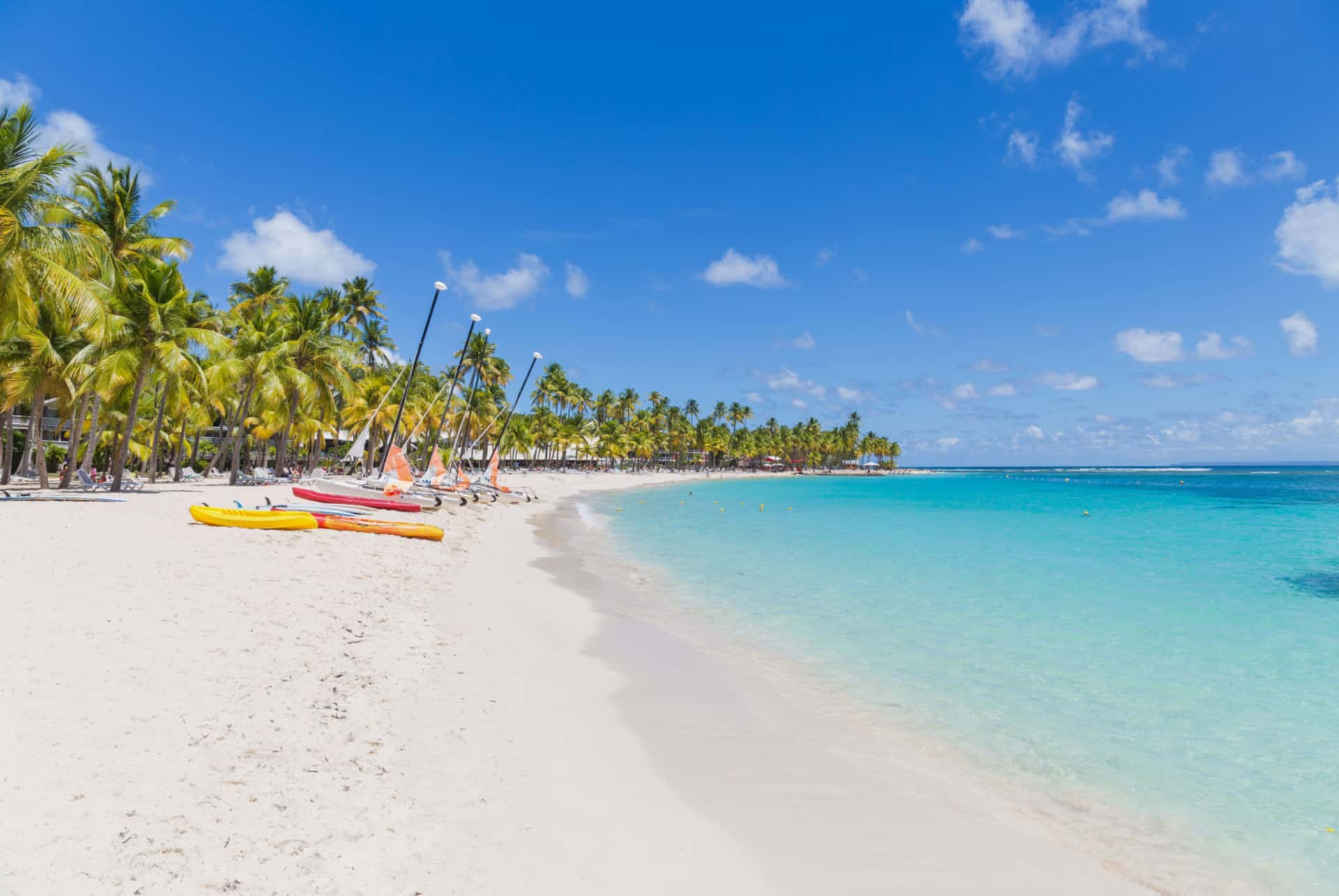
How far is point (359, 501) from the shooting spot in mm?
21078

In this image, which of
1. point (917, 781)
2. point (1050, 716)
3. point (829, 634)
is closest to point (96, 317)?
point (829, 634)

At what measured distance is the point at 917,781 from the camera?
5.92 meters

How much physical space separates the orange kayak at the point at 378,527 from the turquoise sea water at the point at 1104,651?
21.1 feet

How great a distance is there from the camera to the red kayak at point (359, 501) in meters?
19.9

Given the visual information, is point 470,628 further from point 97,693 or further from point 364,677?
point 97,693

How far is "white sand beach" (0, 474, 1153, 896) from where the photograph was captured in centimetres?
365

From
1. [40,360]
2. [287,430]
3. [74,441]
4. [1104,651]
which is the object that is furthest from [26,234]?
[1104,651]

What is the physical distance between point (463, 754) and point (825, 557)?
17.4 metres

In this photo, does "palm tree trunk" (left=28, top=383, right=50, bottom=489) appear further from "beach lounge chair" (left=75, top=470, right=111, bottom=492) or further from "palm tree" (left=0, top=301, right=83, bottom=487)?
"beach lounge chair" (left=75, top=470, right=111, bottom=492)

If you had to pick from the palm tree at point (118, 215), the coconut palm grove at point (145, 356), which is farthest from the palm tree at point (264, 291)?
the palm tree at point (118, 215)

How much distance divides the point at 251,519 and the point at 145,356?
12778mm

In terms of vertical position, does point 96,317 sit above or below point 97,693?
above

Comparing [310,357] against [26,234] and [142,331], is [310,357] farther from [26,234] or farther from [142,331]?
[26,234]

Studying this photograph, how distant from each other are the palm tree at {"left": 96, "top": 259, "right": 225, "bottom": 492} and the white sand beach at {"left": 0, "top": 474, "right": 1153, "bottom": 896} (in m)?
15.9
